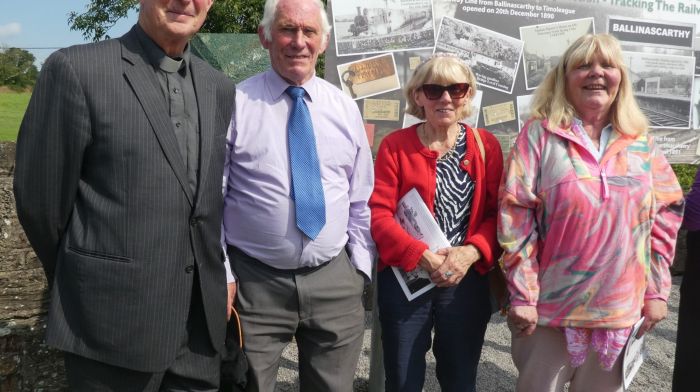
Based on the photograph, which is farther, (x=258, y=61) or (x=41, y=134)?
(x=258, y=61)

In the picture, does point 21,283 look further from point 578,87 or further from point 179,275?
point 578,87

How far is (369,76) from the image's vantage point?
3.07 metres

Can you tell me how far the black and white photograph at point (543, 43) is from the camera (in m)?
3.27

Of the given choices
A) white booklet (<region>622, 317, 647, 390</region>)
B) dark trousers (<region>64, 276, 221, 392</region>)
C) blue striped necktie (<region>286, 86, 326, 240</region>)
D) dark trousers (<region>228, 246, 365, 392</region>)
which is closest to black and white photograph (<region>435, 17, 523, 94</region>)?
blue striped necktie (<region>286, 86, 326, 240</region>)

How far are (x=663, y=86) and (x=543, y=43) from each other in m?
0.88

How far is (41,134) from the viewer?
1780 millimetres

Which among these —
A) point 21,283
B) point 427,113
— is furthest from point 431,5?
point 21,283

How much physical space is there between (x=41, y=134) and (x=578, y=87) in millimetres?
2030

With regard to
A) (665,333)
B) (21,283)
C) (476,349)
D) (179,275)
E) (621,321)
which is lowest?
(665,333)

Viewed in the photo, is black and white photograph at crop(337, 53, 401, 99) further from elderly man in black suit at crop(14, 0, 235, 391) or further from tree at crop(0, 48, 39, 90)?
tree at crop(0, 48, 39, 90)

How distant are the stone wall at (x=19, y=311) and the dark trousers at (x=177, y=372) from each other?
3.09 ft

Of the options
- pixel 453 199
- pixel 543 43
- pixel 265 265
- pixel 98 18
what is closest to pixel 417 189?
pixel 453 199

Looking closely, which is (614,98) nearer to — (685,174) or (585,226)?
(585,226)

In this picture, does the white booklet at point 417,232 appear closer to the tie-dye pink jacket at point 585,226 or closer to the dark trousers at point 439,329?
the dark trousers at point 439,329
